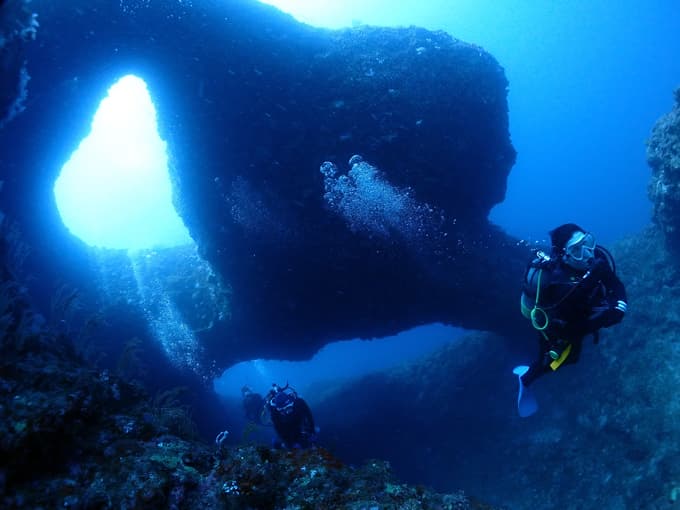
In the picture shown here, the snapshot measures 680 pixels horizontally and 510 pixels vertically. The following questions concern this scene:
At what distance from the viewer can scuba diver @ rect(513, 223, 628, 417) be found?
4.36 m

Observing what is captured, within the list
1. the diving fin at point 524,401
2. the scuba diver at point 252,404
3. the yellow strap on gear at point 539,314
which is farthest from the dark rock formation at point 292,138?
the yellow strap on gear at point 539,314

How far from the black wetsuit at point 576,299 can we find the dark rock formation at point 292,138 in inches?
206

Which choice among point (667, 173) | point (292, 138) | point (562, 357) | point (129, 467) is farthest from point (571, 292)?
point (667, 173)

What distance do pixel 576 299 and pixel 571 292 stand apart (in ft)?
0.46

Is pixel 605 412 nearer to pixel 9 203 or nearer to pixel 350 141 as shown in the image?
pixel 350 141

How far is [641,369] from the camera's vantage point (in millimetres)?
9703

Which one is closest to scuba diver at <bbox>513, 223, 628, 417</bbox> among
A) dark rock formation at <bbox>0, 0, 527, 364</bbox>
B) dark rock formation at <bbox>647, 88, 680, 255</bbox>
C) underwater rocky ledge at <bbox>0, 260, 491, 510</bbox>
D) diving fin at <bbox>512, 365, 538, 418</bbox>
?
diving fin at <bbox>512, 365, 538, 418</bbox>

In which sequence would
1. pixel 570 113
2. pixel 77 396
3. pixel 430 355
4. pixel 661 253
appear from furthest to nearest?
pixel 570 113, pixel 430 355, pixel 661 253, pixel 77 396

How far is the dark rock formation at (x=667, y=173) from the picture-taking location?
9977 mm

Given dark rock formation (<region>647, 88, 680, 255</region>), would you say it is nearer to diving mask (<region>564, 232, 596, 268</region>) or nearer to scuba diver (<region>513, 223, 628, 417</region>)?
scuba diver (<region>513, 223, 628, 417</region>)

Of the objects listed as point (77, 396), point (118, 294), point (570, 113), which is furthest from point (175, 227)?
point (570, 113)

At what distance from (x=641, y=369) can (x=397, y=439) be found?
7.05 meters

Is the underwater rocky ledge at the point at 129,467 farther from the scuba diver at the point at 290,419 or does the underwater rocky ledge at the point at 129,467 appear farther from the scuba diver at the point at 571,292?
the scuba diver at the point at 290,419

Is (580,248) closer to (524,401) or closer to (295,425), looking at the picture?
(524,401)
